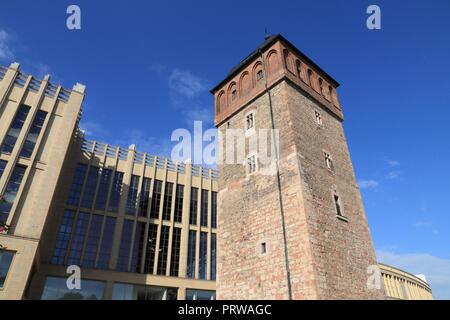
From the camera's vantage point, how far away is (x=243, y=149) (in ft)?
55.7

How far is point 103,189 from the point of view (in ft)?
91.9

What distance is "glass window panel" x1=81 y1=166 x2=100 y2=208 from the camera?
26709 mm

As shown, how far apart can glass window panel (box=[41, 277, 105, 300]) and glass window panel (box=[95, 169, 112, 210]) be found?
21.7 ft

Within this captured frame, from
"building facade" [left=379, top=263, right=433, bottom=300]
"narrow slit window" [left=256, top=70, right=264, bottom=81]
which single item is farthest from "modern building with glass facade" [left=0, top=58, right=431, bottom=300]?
"building facade" [left=379, top=263, right=433, bottom=300]

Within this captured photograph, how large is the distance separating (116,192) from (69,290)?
30.1 feet

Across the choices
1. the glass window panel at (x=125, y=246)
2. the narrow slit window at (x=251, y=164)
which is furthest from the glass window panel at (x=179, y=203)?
the narrow slit window at (x=251, y=164)

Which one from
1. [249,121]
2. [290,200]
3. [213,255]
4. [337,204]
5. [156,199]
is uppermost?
[156,199]

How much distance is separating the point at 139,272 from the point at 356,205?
19696 millimetres

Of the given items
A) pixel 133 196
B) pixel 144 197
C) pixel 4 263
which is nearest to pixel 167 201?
pixel 144 197

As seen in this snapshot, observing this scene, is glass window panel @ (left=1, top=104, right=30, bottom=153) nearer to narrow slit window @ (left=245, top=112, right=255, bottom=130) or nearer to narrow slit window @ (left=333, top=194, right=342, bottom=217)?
narrow slit window @ (left=245, top=112, right=255, bottom=130)

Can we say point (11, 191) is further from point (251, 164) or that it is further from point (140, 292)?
point (251, 164)

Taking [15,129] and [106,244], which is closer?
[15,129]
